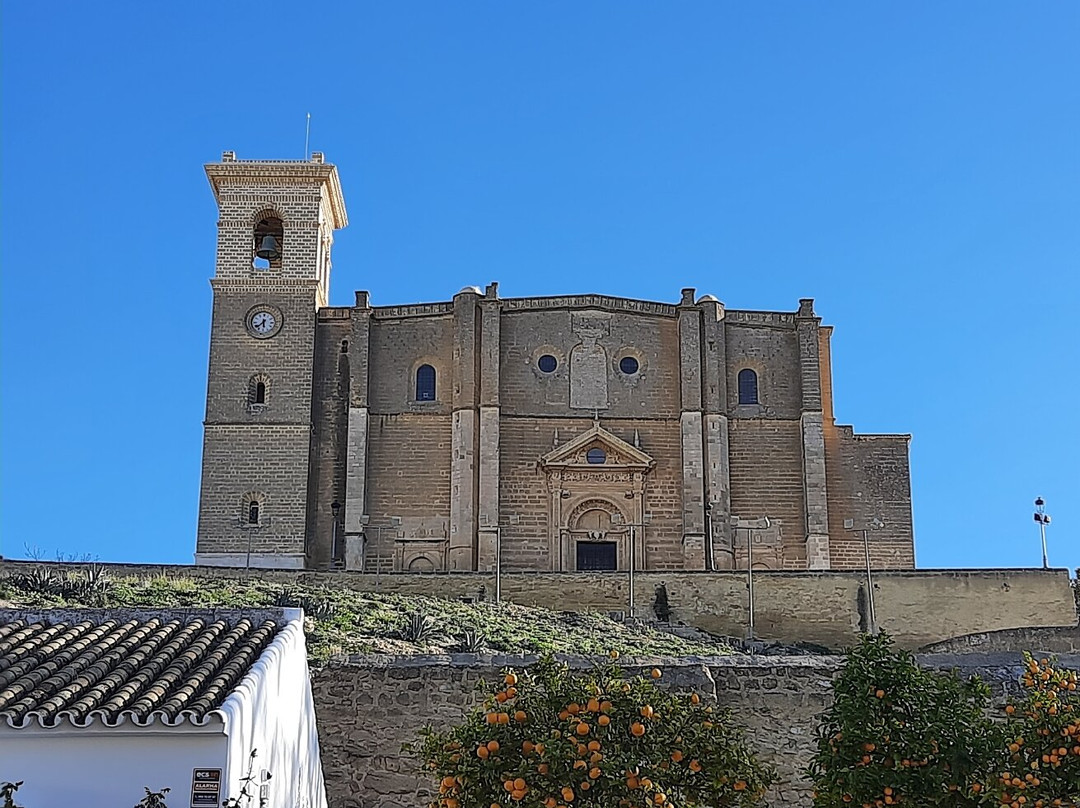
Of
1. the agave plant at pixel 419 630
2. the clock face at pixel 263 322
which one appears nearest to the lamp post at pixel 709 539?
the clock face at pixel 263 322

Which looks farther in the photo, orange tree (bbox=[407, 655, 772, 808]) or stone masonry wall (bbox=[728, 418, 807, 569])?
stone masonry wall (bbox=[728, 418, 807, 569])

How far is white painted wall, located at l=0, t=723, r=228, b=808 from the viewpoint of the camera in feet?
30.9

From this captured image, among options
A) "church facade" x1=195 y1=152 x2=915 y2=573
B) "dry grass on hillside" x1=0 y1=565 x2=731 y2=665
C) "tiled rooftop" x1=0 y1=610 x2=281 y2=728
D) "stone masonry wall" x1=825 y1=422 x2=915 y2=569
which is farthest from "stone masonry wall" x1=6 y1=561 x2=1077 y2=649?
"tiled rooftop" x1=0 y1=610 x2=281 y2=728

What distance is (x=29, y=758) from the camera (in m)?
9.44

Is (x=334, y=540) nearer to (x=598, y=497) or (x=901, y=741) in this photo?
(x=598, y=497)

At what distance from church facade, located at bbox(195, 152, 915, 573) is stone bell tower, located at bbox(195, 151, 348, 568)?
60 mm

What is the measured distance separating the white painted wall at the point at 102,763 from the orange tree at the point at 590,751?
1530 mm

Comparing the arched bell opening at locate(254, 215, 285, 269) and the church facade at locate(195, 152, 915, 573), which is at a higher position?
the arched bell opening at locate(254, 215, 285, 269)

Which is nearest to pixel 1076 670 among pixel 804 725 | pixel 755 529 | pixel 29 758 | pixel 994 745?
pixel 804 725

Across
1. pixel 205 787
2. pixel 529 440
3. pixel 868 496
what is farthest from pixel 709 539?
pixel 205 787

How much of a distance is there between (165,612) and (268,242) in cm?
2995

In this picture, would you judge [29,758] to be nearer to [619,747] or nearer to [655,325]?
[619,747]

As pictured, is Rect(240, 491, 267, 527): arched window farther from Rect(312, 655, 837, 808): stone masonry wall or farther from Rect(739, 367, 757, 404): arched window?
Rect(312, 655, 837, 808): stone masonry wall

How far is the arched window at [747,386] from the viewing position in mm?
40000
